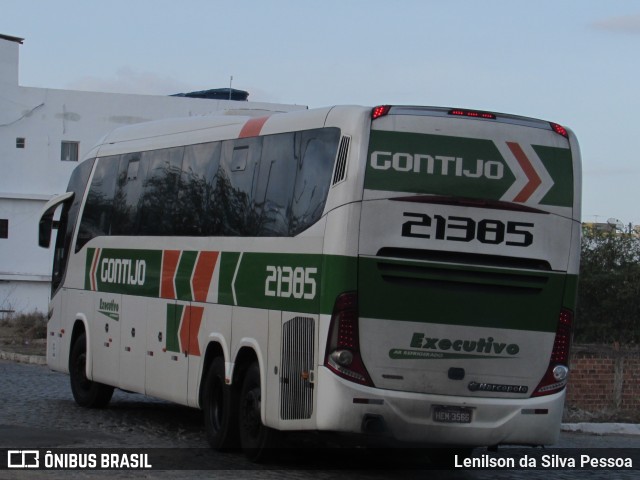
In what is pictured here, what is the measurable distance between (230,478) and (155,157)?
19.8 feet

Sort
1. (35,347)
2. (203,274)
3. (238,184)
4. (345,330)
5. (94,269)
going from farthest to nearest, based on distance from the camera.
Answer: (35,347) < (94,269) < (203,274) < (238,184) < (345,330)

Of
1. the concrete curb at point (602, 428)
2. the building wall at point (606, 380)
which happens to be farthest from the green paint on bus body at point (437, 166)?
the building wall at point (606, 380)

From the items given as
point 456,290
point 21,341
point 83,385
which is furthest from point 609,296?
point 456,290

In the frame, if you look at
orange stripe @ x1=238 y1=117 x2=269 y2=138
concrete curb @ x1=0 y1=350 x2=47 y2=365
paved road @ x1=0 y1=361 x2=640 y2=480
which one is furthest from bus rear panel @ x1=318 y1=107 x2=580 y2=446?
concrete curb @ x1=0 y1=350 x2=47 y2=365

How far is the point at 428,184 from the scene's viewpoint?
11633 mm

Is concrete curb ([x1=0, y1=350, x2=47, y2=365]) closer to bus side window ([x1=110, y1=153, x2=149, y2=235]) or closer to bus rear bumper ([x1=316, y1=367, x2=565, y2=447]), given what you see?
bus side window ([x1=110, y1=153, x2=149, y2=235])

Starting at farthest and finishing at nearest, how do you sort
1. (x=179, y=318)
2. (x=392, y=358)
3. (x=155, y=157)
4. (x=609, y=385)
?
1. (x=609, y=385)
2. (x=155, y=157)
3. (x=179, y=318)
4. (x=392, y=358)

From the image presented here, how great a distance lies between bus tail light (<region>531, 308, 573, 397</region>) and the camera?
Answer: 12.0m

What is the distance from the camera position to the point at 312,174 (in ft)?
40.9

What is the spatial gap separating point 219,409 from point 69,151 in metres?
55.8

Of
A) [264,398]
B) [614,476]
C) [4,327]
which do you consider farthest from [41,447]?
[4,327]

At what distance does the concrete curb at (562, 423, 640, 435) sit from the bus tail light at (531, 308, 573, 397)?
7063mm

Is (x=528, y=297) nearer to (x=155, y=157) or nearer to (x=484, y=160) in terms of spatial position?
(x=484, y=160)

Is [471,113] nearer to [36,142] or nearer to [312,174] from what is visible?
[312,174]
